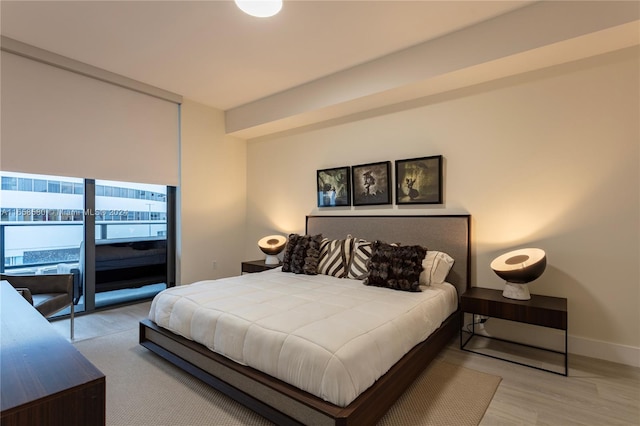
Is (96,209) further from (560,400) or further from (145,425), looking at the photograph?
(560,400)

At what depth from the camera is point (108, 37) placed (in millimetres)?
3094

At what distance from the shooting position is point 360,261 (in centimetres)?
350

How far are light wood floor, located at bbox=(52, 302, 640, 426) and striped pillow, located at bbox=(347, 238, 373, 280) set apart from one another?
1080 mm

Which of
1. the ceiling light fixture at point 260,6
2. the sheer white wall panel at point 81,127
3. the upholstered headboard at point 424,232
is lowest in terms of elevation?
the upholstered headboard at point 424,232

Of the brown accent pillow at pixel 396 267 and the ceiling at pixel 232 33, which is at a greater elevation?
the ceiling at pixel 232 33

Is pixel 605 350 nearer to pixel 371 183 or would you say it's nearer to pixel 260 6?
pixel 371 183

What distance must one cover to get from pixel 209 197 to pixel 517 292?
4.34 metres

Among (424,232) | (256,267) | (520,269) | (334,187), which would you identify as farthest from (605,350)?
(256,267)

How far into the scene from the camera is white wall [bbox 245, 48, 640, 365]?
8.63ft

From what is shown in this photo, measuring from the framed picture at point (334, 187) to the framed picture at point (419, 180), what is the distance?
0.74m

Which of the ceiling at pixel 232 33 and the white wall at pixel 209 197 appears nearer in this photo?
the ceiling at pixel 232 33

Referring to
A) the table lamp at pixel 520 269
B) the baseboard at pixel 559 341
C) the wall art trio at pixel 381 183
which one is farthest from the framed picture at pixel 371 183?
the baseboard at pixel 559 341

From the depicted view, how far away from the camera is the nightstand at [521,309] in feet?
8.03

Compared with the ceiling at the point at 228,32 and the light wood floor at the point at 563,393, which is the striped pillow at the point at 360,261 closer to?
the light wood floor at the point at 563,393
